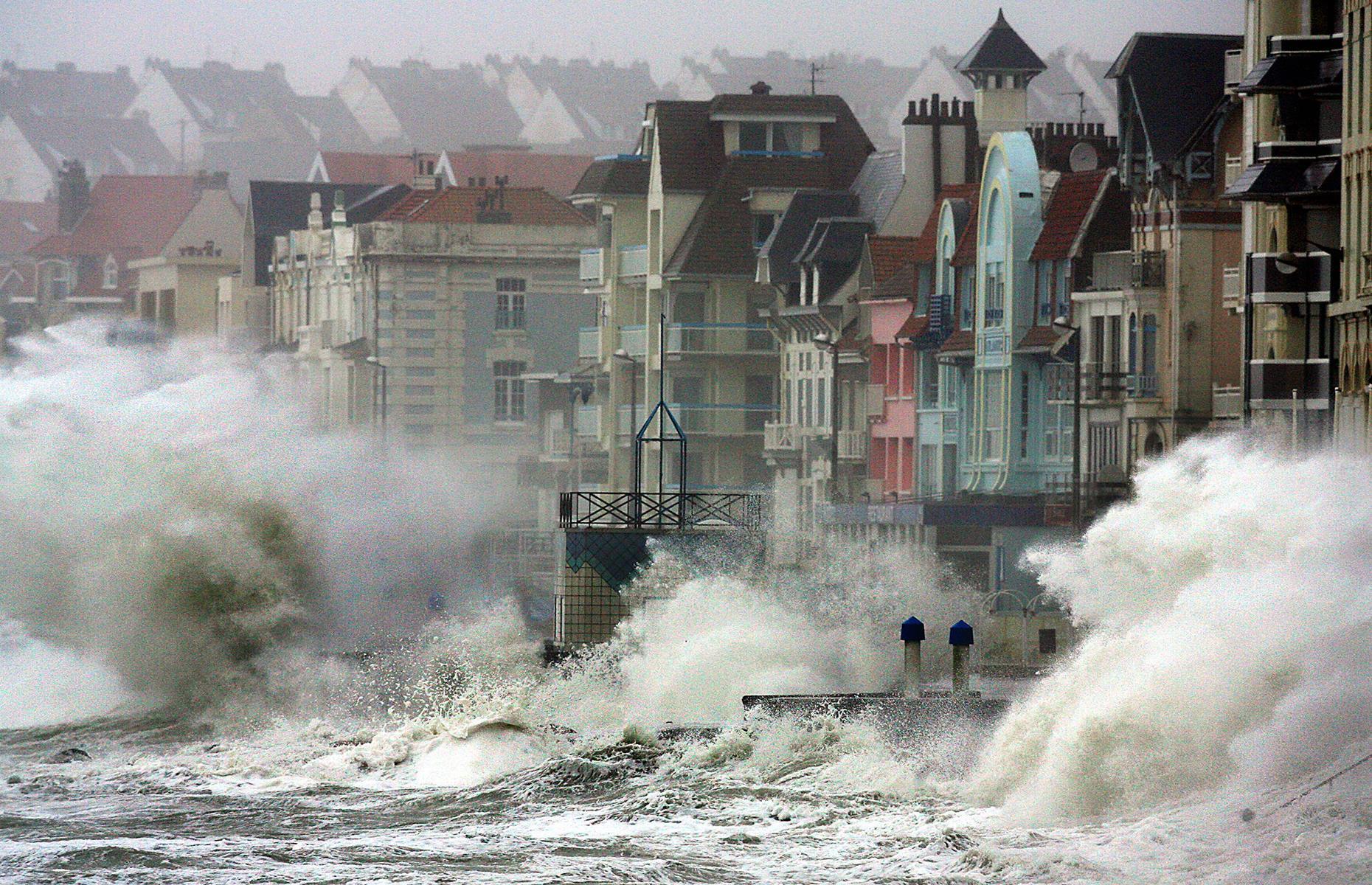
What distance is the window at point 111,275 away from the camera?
17350 cm

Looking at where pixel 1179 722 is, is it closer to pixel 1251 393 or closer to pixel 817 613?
pixel 1251 393

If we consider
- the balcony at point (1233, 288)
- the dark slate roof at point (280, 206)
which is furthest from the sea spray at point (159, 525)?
the dark slate roof at point (280, 206)

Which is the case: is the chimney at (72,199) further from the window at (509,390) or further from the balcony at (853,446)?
the balcony at (853,446)

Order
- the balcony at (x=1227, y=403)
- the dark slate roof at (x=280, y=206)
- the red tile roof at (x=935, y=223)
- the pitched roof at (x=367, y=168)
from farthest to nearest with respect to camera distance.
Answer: the pitched roof at (x=367, y=168) → the dark slate roof at (x=280, y=206) → the red tile roof at (x=935, y=223) → the balcony at (x=1227, y=403)

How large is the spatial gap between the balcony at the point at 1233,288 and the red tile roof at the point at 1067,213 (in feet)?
29.8

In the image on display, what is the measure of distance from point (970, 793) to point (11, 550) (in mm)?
23656

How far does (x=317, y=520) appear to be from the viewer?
198 feet

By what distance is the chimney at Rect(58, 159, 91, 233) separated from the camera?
187625 mm

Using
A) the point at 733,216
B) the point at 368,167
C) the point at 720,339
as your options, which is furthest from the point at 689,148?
the point at 368,167

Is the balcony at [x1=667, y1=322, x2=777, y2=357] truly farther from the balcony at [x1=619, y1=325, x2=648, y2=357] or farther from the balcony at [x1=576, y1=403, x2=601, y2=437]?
the balcony at [x1=576, y1=403, x2=601, y2=437]

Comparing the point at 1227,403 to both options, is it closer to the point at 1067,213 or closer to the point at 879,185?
the point at 1067,213

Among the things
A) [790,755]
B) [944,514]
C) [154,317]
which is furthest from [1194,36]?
[154,317]

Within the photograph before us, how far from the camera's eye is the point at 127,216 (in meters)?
182

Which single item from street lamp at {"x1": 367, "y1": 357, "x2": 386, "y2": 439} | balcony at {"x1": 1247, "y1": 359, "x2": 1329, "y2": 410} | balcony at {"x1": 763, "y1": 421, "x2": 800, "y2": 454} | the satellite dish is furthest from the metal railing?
street lamp at {"x1": 367, "y1": 357, "x2": 386, "y2": 439}
